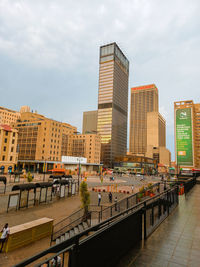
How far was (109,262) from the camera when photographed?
4.52 metres

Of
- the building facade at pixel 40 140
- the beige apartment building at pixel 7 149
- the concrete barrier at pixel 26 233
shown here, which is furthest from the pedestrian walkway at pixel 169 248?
the building facade at pixel 40 140

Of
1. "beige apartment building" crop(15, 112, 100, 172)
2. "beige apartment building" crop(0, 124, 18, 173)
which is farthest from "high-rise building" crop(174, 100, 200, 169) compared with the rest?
"beige apartment building" crop(0, 124, 18, 173)

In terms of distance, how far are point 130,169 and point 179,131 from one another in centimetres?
4935

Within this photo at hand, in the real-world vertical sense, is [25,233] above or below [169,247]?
below

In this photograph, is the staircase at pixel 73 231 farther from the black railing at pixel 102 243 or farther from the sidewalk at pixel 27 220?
the black railing at pixel 102 243

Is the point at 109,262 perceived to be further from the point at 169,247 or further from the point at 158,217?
the point at 158,217

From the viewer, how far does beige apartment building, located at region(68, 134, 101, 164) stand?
120 meters

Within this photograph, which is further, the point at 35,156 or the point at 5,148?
the point at 35,156

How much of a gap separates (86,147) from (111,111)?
224ft

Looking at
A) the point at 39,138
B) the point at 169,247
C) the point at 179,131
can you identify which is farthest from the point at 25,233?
the point at 179,131

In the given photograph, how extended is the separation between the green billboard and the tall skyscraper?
6992 centimetres

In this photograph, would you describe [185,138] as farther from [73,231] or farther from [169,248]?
[169,248]

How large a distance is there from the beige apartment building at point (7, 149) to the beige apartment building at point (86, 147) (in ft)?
183

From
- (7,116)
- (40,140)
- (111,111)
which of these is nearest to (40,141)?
(40,140)
